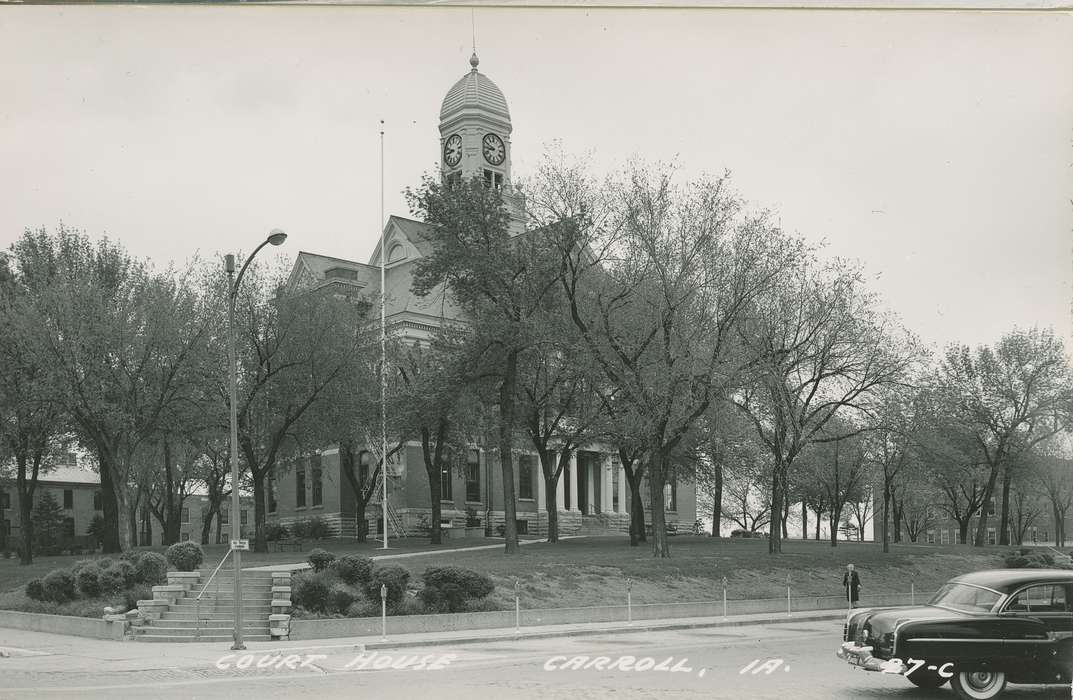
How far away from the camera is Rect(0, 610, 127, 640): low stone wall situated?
2545 centimetres

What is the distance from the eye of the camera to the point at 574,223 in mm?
39594

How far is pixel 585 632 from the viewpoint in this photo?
27344 millimetres

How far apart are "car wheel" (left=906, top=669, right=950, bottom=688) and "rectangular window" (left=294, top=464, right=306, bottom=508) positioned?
5860 centimetres

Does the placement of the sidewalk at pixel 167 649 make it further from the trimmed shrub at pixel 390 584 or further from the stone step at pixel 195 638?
the trimmed shrub at pixel 390 584

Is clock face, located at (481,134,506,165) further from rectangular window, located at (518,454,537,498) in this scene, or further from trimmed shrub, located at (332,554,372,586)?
trimmed shrub, located at (332,554,372,586)

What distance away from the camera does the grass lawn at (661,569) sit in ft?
110

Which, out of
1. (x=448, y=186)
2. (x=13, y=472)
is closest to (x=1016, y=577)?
(x=448, y=186)

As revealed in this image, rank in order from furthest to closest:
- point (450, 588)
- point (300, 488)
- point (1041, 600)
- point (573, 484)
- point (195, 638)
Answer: point (573, 484), point (300, 488), point (450, 588), point (195, 638), point (1041, 600)

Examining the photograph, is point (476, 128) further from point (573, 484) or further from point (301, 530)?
point (301, 530)

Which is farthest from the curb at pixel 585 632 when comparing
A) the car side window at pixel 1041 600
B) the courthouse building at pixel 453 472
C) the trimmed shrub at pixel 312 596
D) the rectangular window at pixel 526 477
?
the rectangular window at pixel 526 477

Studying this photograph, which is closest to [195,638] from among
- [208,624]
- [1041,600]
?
[208,624]

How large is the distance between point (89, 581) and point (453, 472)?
3883 cm

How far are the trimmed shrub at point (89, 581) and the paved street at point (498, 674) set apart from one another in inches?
210

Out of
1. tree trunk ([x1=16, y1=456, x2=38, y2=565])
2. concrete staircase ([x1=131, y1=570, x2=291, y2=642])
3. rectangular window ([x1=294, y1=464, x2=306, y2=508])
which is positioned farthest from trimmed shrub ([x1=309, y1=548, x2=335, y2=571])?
rectangular window ([x1=294, y1=464, x2=306, y2=508])
